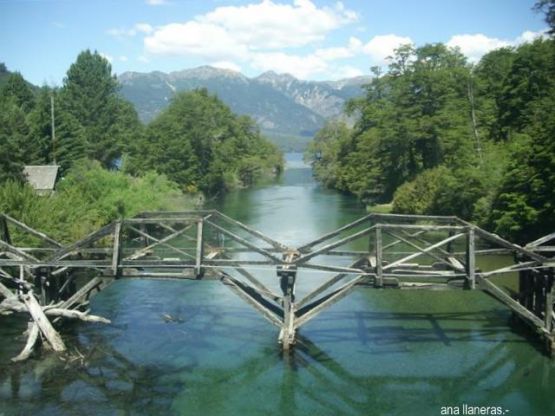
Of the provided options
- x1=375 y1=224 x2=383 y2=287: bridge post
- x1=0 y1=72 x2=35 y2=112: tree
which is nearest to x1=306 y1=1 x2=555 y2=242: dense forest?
x1=375 y1=224 x2=383 y2=287: bridge post

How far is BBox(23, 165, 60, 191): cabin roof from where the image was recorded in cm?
4391

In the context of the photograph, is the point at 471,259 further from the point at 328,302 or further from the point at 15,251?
the point at 15,251

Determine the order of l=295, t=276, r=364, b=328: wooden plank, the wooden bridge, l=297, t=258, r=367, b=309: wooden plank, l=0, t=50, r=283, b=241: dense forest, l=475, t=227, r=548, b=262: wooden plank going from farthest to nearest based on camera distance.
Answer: l=0, t=50, r=283, b=241: dense forest
l=297, t=258, r=367, b=309: wooden plank
l=295, t=276, r=364, b=328: wooden plank
the wooden bridge
l=475, t=227, r=548, b=262: wooden plank

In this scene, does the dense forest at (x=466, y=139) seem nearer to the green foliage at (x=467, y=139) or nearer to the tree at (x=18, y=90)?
the green foliage at (x=467, y=139)

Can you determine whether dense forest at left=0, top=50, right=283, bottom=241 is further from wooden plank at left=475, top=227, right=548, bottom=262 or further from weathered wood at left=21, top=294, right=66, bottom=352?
wooden plank at left=475, top=227, right=548, bottom=262

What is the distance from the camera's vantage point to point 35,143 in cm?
5325

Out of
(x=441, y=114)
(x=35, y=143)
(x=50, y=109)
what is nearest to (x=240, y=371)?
(x=441, y=114)

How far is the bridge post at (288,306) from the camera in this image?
17938 millimetres

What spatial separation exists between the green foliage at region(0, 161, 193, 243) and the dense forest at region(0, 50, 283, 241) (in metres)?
0.06

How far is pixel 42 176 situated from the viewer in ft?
148

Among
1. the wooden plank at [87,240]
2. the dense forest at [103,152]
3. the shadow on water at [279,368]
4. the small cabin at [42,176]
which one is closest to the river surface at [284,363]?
the shadow on water at [279,368]

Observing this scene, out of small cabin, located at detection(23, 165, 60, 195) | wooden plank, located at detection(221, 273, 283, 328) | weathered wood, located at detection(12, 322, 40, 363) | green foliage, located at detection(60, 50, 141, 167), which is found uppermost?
green foliage, located at detection(60, 50, 141, 167)

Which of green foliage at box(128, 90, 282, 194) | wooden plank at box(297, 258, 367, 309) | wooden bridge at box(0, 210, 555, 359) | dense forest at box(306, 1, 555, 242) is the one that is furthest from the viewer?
green foliage at box(128, 90, 282, 194)

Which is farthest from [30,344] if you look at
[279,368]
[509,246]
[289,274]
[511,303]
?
[509,246]
